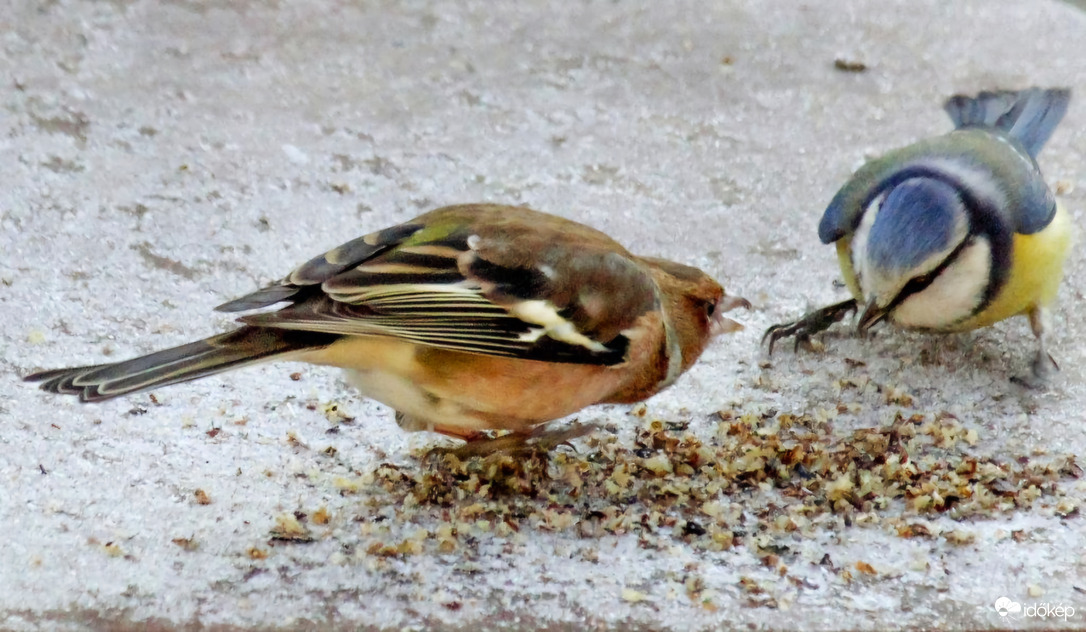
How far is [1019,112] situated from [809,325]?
1366mm

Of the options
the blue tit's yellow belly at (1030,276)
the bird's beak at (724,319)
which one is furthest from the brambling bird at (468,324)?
the blue tit's yellow belly at (1030,276)

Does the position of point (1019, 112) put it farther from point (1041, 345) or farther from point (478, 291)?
point (478, 291)

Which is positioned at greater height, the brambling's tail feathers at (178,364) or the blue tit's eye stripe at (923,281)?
Result: the blue tit's eye stripe at (923,281)

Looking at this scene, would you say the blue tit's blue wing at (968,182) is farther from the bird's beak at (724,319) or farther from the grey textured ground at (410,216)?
the bird's beak at (724,319)

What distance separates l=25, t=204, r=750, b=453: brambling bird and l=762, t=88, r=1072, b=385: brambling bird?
1022 mm

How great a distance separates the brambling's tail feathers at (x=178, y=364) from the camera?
2.68 meters

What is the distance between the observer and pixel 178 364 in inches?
109

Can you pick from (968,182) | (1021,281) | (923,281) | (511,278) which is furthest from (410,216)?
(1021,281)

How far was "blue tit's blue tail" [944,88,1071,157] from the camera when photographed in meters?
4.74

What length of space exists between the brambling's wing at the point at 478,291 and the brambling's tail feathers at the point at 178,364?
2.6 inches

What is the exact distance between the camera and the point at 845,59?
5965 mm

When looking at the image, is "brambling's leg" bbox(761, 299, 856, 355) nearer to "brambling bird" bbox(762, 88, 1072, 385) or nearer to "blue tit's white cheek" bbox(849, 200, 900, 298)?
"brambling bird" bbox(762, 88, 1072, 385)

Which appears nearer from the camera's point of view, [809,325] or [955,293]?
[955,293]

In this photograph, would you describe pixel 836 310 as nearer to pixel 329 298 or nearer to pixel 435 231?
pixel 435 231
